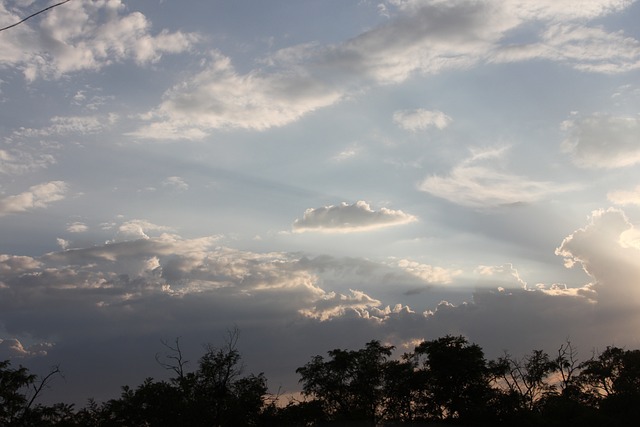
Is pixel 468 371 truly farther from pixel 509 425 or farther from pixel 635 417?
pixel 635 417

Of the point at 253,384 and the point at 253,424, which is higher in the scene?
the point at 253,384

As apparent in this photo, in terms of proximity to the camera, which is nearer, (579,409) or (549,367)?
(579,409)

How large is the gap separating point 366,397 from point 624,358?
27887 millimetres

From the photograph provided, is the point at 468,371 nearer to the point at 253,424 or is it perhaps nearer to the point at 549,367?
the point at 549,367

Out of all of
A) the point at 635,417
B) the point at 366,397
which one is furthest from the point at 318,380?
the point at 635,417

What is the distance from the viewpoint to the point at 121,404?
53156 millimetres

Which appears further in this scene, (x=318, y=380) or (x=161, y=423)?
(x=318, y=380)

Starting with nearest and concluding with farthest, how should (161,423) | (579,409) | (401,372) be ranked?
(161,423), (579,409), (401,372)

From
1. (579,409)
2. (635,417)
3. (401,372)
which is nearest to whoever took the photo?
(635,417)

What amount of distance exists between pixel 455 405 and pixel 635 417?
15608 mm

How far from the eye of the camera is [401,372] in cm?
6412

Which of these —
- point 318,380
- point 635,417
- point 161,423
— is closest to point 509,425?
point 635,417

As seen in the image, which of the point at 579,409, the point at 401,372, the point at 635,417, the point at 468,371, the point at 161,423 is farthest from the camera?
the point at 401,372

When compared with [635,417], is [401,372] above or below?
above
